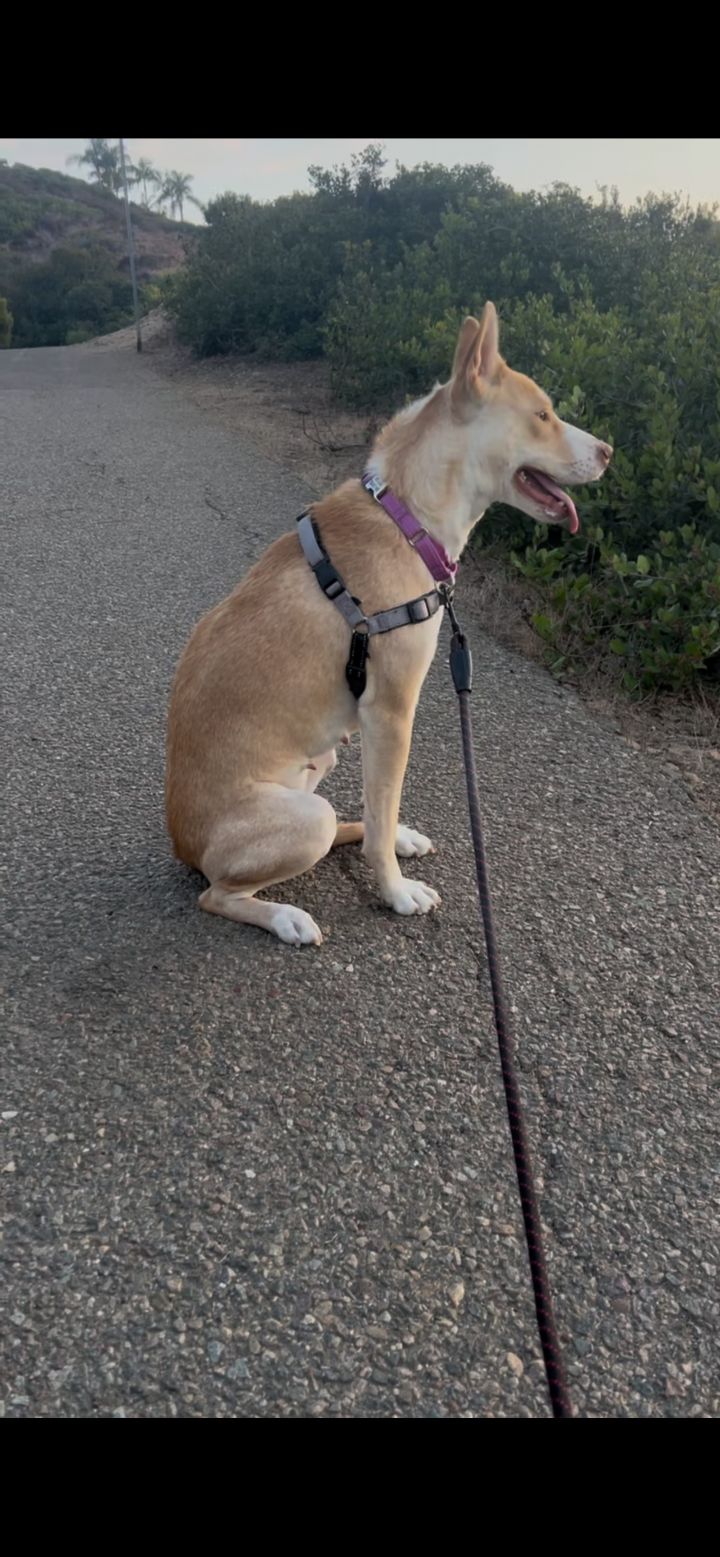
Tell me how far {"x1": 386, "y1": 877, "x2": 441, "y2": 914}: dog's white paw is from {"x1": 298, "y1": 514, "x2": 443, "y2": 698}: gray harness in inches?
27.7

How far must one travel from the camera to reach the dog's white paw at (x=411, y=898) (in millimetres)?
3303

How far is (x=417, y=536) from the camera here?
10.0 ft

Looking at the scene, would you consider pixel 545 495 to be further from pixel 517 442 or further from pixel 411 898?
pixel 411 898

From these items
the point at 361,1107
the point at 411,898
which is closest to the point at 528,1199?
the point at 361,1107

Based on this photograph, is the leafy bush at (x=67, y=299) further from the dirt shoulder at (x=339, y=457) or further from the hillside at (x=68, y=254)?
the dirt shoulder at (x=339, y=457)

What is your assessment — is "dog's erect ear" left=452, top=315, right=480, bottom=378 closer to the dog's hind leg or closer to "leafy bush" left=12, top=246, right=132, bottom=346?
the dog's hind leg

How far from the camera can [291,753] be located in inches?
122

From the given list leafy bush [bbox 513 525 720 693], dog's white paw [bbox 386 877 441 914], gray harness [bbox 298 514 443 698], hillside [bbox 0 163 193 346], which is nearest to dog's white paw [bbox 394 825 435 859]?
dog's white paw [bbox 386 877 441 914]

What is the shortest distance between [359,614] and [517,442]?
74cm

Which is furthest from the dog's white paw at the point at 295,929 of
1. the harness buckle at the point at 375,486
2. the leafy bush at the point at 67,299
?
the leafy bush at the point at 67,299

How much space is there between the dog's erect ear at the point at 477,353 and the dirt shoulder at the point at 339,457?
2.01m

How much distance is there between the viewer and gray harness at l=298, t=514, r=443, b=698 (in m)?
2.97

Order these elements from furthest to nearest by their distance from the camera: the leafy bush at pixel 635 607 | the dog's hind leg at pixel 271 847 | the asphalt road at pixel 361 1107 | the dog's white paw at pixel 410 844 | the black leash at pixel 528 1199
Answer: the leafy bush at pixel 635 607 → the dog's white paw at pixel 410 844 → the dog's hind leg at pixel 271 847 → the asphalt road at pixel 361 1107 → the black leash at pixel 528 1199

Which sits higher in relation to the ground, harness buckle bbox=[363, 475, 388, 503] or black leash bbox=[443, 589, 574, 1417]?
harness buckle bbox=[363, 475, 388, 503]
